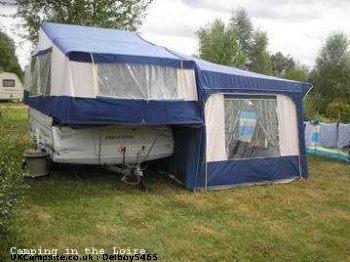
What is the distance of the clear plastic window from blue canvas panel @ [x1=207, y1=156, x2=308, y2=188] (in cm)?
15

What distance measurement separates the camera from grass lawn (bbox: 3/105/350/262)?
5.95m

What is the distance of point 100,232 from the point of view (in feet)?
20.8

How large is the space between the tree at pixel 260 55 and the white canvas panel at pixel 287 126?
35.2 meters

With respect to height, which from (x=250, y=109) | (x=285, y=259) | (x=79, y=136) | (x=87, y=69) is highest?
(x=87, y=69)

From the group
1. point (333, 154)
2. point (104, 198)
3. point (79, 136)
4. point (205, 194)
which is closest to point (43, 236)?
point (104, 198)

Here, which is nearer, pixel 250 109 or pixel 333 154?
pixel 250 109

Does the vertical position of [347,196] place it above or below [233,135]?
below

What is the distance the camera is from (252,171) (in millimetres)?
9539

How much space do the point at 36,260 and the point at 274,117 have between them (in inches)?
248

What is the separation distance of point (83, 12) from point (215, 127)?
34.6 ft

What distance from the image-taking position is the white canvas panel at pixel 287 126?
9.98 m

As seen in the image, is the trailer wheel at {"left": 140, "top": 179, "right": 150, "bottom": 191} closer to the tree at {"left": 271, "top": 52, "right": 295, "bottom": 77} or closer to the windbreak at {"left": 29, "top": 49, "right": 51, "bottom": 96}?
the windbreak at {"left": 29, "top": 49, "right": 51, "bottom": 96}

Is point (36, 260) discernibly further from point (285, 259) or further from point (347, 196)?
point (347, 196)

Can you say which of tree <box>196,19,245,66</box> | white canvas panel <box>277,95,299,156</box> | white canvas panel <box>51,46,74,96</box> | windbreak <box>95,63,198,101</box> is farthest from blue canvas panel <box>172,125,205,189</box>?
tree <box>196,19,245,66</box>
